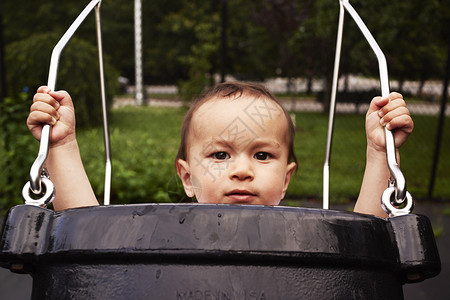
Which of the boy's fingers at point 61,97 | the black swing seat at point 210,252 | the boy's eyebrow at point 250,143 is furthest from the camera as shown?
the boy's eyebrow at point 250,143

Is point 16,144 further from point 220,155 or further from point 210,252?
point 210,252

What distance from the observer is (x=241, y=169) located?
3.93 feet

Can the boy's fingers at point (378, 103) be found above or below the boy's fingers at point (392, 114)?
above

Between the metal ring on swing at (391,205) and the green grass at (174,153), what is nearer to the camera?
the metal ring on swing at (391,205)

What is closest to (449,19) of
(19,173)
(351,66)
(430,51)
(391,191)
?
(430,51)

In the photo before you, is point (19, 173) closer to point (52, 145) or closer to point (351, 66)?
point (52, 145)

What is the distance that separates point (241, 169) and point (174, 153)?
2792mm

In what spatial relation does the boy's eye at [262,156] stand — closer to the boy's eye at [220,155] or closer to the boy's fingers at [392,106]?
the boy's eye at [220,155]

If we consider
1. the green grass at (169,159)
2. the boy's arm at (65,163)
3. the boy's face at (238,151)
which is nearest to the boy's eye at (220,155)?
the boy's face at (238,151)

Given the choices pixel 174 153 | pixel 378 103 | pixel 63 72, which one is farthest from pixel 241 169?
pixel 63 72

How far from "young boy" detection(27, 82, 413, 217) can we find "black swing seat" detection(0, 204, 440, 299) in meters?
0.45

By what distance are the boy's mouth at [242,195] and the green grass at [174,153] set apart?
1.68 feet

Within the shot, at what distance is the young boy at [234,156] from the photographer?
1215mm

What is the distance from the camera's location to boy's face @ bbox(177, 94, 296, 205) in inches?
48.0
